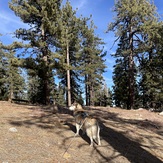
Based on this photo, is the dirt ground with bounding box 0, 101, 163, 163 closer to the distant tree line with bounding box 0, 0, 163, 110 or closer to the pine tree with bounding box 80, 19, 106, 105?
the distant tree line with bounding box 0, 0, 163, 110

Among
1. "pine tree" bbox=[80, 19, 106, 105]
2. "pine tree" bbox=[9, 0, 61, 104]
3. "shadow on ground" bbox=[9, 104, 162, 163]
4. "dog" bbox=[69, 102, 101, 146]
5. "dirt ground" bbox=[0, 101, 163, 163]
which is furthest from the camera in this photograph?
"pine tree" bbox=[80, 19, 106, 105]

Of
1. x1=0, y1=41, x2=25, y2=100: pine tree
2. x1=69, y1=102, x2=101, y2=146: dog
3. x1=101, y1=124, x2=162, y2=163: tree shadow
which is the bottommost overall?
x1=101, y1=124, x2=162, y2=163: tree shadow

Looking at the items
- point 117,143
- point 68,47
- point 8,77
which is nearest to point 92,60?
point 68,47

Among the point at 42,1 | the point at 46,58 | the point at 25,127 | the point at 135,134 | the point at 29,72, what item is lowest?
the point at 135,134

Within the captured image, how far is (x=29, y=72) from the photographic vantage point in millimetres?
16438

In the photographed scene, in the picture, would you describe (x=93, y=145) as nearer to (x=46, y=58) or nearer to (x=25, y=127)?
(x=25, y=127)

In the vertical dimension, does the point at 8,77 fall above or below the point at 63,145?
above

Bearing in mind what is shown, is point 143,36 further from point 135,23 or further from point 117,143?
point 117,143

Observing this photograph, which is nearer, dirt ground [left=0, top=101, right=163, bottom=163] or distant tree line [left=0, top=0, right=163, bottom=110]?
dirt ground [left=0, top=101, right=163, bottom=163]

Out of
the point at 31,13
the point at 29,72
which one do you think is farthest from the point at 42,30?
the point at 29,72

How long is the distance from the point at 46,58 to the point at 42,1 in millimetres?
4392

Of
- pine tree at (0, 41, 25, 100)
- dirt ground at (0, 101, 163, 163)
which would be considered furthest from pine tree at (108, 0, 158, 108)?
pine tree at (0, 41, 25, 100)

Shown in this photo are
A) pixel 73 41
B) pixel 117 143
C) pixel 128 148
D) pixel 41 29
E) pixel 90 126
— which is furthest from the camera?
pixel 73 41

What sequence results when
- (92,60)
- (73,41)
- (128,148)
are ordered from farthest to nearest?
1. (92,60)
2. (73,41)
3. (128,148)
